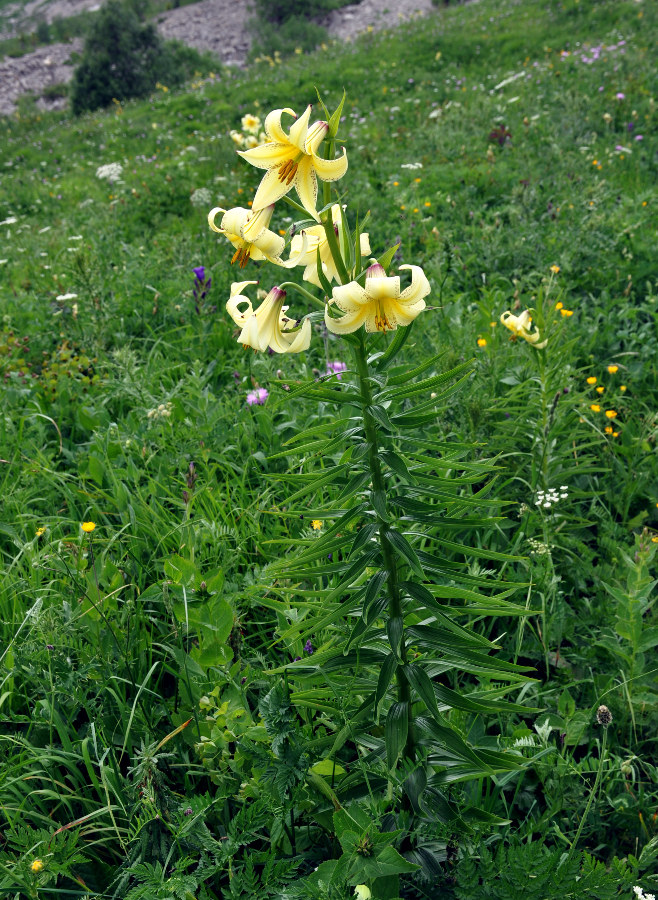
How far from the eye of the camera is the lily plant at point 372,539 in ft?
3.40

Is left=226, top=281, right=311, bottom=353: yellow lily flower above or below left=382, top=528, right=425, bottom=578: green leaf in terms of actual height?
above

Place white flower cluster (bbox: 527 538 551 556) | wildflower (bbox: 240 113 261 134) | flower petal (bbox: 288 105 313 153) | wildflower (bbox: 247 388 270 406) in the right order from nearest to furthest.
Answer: flower petal (bbox: 288 105 313 153), white flower cluster (bbox: 527 538 551 556), wildflower (bbox: 247 388 270 406), wildflower (bbox: 240 113 261 134)

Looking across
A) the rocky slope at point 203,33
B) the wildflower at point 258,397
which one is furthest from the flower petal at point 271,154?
the rocky slope at point 203,33

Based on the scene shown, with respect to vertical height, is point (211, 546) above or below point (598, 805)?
above

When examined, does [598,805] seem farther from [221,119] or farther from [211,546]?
[221,119]

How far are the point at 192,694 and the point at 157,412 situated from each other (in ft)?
3.63

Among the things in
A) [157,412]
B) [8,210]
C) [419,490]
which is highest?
[419,490]

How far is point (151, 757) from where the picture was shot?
120 cm

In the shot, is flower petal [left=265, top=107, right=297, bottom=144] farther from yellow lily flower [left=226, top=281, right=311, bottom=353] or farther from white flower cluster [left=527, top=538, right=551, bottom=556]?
white flower cluster [left=527, top=538, right=551, bottom=556]

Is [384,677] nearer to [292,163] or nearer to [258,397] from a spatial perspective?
[292,163]

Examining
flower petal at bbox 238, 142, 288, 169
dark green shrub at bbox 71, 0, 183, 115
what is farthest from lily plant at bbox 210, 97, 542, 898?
dark green shrub at bbox 71, 0, 183, 115

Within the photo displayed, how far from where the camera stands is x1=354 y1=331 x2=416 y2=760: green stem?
116 cm

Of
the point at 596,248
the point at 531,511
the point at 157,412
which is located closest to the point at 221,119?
the point at 596,248

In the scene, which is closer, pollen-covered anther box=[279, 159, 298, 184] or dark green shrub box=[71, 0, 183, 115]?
pollen-covered anther box=[279, 159, 298, 184]
